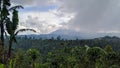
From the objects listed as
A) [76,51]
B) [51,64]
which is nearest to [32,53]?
[51,64]

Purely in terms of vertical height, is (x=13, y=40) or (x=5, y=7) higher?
(x=5, y=7)

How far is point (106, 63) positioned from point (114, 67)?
34.0ft

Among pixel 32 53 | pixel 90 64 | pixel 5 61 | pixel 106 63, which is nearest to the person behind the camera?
pixel 5 61

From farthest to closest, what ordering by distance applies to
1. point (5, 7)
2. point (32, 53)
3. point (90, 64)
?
1. point (90, 64)
2. point (32, 53)
3. point (5, 7)

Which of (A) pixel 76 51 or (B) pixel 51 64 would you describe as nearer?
(B) pixel 51 64

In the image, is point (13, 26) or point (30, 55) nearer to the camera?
point (13, 26)

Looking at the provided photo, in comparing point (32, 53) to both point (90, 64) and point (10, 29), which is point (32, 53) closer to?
point (90, 64)

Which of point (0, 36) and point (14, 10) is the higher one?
point (14, 10)

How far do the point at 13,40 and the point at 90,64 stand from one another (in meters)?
48.6

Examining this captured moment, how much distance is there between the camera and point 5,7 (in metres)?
19.9

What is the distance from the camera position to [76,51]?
8319cm

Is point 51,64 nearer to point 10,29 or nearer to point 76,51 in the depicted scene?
point 76,51

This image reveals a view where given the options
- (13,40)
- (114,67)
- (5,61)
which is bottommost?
(114,67)

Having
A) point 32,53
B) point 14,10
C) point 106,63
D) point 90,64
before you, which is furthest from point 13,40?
point 106,63
